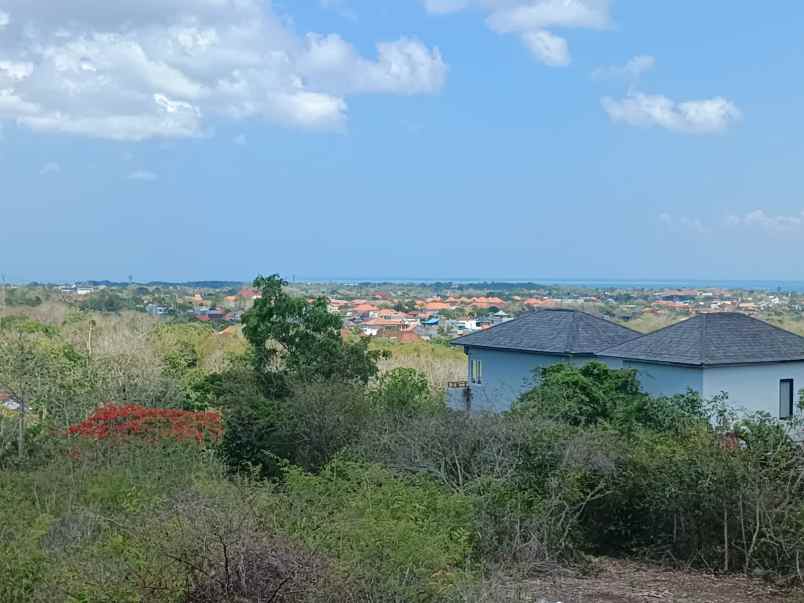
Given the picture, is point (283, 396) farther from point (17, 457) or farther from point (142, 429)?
point (17, 457)

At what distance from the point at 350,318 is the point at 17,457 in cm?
4650

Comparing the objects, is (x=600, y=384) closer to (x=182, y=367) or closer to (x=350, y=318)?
(x=182, y=367)

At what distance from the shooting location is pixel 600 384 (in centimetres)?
2091

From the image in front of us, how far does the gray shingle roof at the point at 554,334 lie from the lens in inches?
1029

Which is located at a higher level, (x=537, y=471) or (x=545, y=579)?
(x=537, y=471)

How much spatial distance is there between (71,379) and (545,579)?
15.6 metres

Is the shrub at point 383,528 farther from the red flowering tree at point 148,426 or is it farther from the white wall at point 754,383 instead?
the white wall at point 754,383

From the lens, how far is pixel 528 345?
26.9 metres

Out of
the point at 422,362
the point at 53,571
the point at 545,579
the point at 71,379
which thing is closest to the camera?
the point at 53,571

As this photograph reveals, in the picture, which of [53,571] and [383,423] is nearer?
[53,571]

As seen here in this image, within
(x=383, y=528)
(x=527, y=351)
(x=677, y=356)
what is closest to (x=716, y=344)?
(x=677, y=356)

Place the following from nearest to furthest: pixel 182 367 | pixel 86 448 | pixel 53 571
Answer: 1. pixel 53 571
2. pixel 86 448
3. pixel 182 367

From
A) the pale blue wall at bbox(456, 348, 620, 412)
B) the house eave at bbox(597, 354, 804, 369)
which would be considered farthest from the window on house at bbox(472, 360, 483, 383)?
the house eave at bbox(597, 354, 804, 369)

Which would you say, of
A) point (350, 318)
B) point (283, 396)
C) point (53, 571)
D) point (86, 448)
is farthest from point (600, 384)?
point (350, 318)
